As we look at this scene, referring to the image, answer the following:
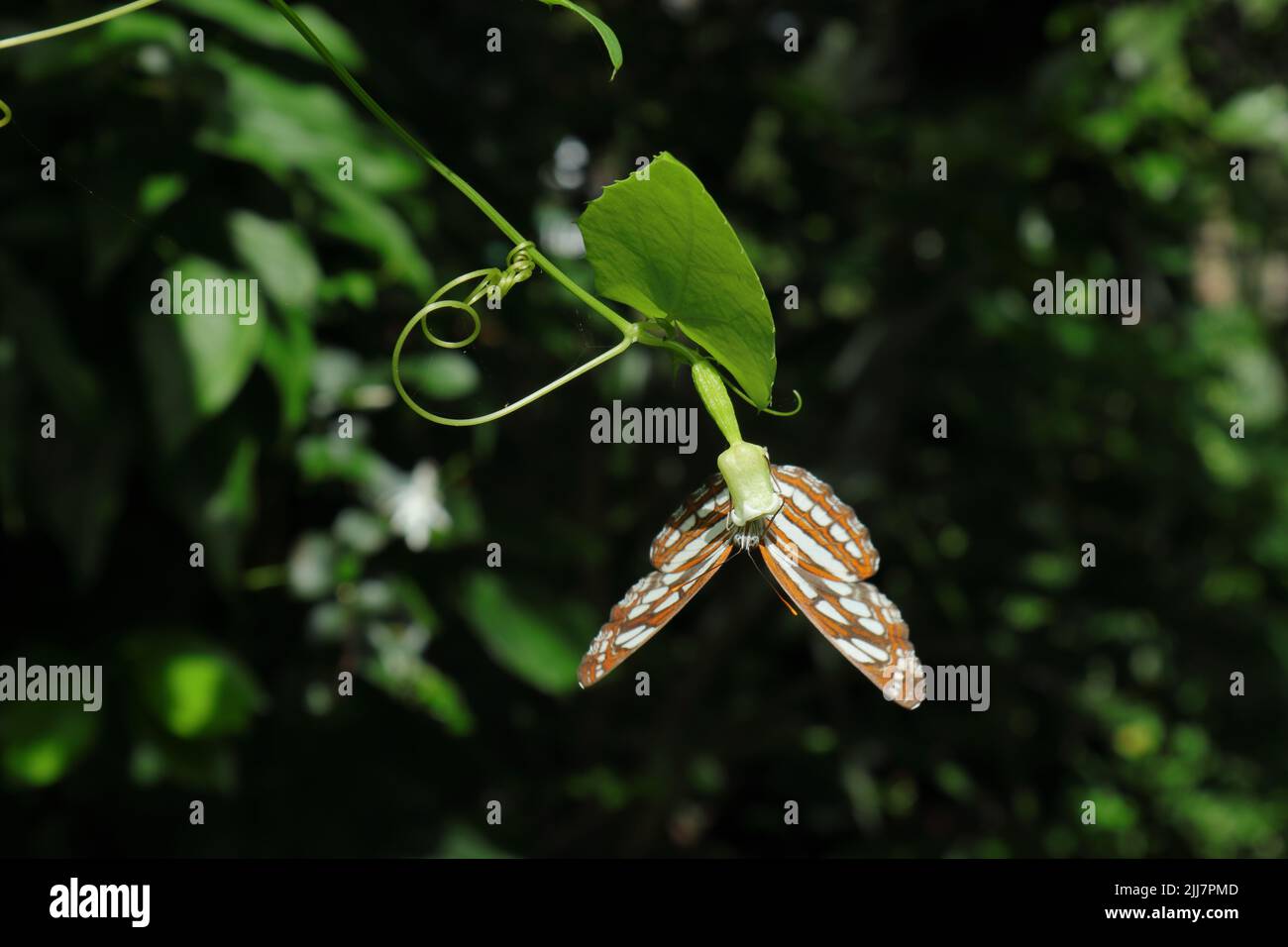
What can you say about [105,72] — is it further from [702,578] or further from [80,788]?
[702,578]

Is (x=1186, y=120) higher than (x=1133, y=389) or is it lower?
higher

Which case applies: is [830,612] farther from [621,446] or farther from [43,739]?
[621,446]

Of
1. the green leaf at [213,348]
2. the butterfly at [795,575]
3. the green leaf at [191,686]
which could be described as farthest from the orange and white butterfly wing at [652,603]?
the green leaf at [191,686]

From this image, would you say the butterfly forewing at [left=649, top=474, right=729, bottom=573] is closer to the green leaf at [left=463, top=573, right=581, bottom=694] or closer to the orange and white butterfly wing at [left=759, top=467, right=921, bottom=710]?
the orange and white butterfly wing at [left=759, top=467, right=921, bottom=710]

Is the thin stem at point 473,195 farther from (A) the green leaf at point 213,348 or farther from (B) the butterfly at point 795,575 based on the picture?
(A) the green leaf at point 213,348

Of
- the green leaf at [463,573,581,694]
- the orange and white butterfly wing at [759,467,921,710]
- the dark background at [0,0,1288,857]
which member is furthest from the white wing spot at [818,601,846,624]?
Answer: the green leaf at [463,573,581,694]

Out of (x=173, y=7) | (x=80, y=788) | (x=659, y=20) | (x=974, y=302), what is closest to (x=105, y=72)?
(x=173, y=7)
